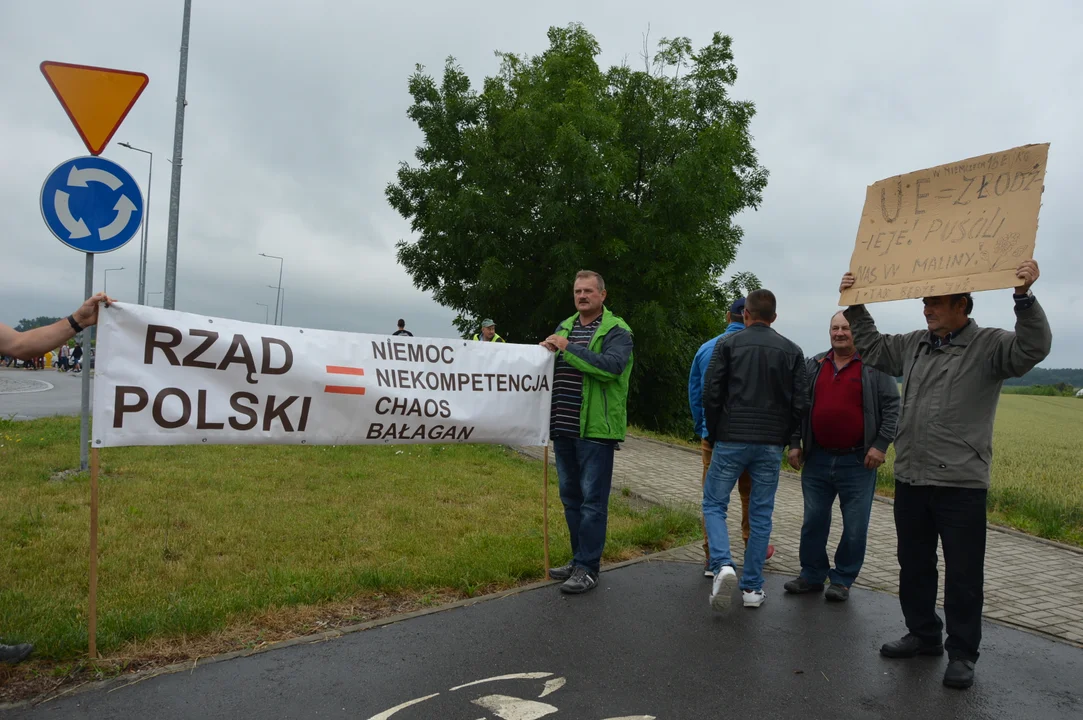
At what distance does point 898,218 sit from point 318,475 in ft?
22.2

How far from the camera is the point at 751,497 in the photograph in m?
5.25

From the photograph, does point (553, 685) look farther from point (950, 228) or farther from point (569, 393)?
point (950, 228)

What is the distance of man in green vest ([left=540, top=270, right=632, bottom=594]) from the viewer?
528 centimetres

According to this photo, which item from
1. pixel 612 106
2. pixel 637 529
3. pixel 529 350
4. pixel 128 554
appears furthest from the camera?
pixel 612 106

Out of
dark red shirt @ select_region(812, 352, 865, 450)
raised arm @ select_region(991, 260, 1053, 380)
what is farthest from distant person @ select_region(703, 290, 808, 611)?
raised arm @ select_region(991, 260, 1053, 380)

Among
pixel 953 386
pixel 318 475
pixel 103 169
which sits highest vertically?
pixel 103 169

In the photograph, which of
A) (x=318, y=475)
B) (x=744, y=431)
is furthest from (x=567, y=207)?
(x=744, y=431)

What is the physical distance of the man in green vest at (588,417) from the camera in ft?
17.3

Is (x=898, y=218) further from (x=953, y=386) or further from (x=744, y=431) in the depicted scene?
(x=744, y=431)

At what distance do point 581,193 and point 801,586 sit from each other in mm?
16296

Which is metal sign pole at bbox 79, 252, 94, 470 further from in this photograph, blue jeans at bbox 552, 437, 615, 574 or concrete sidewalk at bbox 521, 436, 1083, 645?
concrete sidewalk at bbox 521, 436, 1083, 645

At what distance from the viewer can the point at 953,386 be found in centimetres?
412

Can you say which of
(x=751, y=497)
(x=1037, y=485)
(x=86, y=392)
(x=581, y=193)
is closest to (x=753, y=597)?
(x=751, y=497)

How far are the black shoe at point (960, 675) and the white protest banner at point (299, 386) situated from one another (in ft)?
9.67
